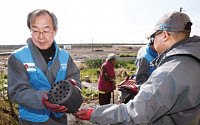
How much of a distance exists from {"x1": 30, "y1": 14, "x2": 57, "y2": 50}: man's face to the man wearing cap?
0.95 m

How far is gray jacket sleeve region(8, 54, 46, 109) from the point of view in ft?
5.33

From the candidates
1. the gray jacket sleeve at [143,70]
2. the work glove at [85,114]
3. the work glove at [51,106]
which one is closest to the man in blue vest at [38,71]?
the work glove at [51,106]

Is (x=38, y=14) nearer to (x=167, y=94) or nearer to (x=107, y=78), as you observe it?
(x=167, y=94)

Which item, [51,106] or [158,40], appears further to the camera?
[158,40]

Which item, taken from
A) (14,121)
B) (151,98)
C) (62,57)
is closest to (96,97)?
(14,121)

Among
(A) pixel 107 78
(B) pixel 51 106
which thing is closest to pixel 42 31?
(B) pixel 51 106

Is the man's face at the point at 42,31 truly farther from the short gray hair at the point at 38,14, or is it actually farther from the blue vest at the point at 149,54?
the blue vest at the point at 149,54

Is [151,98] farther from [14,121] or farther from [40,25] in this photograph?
[14,121]

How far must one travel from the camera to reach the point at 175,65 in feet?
4.58

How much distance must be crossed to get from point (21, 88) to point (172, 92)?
4.34 ft

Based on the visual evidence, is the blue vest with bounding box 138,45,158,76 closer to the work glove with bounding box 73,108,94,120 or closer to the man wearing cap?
the man wearing cap

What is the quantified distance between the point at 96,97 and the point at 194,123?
20.7 feet

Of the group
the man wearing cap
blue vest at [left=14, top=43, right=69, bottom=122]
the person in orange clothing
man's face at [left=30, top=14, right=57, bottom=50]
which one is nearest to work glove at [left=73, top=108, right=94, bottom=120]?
the man wearing cap

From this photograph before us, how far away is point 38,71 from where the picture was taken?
1.74 metres
